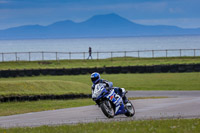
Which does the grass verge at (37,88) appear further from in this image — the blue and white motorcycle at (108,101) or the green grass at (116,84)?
the blue and white motorcycle at (108,101)

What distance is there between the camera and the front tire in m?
15.4

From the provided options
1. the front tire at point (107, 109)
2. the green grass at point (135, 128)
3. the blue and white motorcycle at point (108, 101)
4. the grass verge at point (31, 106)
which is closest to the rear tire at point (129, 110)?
the blue and white motorcycle at point (108, 101)

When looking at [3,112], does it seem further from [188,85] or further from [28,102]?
[188,85]

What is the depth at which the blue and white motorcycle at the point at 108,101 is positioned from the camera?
49.8 ft

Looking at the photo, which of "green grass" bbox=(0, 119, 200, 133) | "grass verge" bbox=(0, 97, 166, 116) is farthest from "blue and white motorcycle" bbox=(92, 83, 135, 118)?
"grass verge" bbox=(0, 97, 166, 116)

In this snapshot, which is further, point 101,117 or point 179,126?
point 101,117

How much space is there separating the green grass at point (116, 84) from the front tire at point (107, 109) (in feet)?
36.9

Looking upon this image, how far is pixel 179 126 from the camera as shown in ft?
41.8

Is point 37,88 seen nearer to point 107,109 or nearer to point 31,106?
point 31,106

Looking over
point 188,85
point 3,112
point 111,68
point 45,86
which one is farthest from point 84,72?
point 3,112

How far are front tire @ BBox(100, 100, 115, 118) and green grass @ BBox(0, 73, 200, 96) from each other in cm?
1123

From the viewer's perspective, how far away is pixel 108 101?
15508mm

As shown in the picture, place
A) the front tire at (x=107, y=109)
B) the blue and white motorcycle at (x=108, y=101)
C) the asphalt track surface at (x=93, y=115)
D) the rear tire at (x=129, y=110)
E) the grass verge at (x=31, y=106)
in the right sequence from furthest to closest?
the grass verge at (x=31, y=106)
the rear tire at (x=129, y=110)
the asphalt track surface at (x=93, y=115)
the front tire at (x=107, y=109)
the blue and white motorcycle at (x=108, y=101)

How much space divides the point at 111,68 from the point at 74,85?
18.0 m
